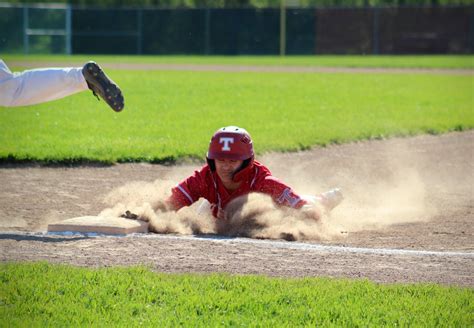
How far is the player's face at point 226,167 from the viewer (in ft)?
23.9

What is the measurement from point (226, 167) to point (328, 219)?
1.04 meters

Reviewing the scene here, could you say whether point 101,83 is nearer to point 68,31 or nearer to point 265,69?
point 265,69

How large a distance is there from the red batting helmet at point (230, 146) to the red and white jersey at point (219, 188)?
0.75 ft

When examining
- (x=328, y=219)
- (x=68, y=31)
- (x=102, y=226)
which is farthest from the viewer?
(x=68, y=31)

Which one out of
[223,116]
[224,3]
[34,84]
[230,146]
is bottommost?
[223,116]

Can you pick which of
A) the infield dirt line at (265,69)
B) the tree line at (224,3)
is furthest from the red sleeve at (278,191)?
the tree line at (224,3)

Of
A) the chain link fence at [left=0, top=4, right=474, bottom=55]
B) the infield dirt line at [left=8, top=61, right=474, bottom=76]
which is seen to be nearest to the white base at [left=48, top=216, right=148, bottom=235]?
the infield dirt line at [left=8, top=61, right=474, bottom=76]

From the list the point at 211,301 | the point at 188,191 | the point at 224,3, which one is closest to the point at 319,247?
the point at 188,191

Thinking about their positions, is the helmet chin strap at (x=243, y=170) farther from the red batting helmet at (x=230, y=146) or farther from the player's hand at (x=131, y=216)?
the player's hand at (x=131, y=216)

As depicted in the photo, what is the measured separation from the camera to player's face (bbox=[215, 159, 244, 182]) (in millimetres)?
7292

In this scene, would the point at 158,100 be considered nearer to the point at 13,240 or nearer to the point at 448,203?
the point at 448,203

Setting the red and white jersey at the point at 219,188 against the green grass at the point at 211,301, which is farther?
the red and white jersey at the point at 219,188

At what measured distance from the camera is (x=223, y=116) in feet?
53.4

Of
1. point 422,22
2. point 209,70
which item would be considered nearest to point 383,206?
point 209,70
